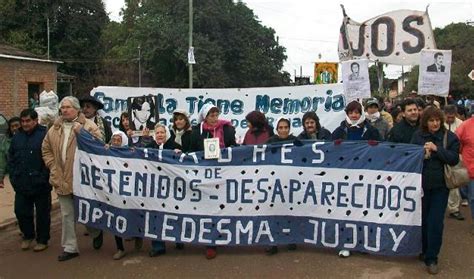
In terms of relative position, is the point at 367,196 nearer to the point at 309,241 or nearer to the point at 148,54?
the point at 309,241

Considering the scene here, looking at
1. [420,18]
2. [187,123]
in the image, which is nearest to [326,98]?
[420,18]

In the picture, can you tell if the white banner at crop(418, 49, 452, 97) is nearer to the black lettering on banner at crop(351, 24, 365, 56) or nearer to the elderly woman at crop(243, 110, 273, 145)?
the black lettering on banner at crop(351, 24, 365, 56)

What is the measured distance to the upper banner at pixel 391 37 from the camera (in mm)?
9797

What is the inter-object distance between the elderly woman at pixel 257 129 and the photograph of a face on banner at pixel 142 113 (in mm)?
2549

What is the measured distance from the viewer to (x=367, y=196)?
5.97m

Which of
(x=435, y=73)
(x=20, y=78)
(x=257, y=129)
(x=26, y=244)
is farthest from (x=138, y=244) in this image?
(x=20, y=78)

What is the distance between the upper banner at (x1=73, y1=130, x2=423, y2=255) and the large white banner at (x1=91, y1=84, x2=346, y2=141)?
4446mm

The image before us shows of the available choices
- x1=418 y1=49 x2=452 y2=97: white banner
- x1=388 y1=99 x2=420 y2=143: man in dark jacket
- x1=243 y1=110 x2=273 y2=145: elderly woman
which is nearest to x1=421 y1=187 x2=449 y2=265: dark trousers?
x1=388 y1=99 x2=420 y2=143: man in dark jacket

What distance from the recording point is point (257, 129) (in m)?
6.91

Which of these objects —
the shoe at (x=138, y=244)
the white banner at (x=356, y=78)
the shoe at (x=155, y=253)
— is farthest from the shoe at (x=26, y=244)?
the white banner at (x=356, y=78)

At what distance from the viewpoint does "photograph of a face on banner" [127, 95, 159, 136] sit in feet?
29.6

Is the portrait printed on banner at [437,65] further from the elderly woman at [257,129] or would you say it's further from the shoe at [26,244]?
the shoe at [26,244]

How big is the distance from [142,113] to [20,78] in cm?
926

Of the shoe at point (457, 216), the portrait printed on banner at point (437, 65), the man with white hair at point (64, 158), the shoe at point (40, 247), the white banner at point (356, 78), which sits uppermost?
the portrait printed on banner at point (437, 65)
